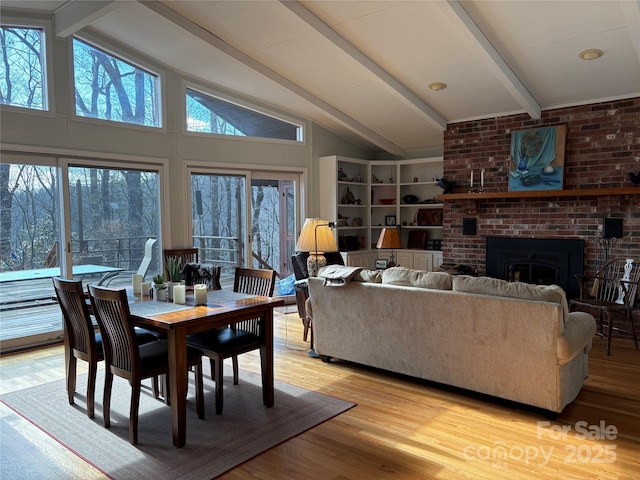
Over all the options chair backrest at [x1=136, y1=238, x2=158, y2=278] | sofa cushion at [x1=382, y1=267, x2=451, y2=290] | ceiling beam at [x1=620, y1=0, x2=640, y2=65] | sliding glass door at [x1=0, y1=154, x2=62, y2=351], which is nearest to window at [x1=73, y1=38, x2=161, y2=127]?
sliding glass door at [x1=0, y1=154, x2=62, y2=351]

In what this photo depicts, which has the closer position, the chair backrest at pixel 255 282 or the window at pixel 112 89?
the chair backrest at pixel 255 282

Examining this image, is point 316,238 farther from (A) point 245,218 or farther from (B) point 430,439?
(A) point 245,218

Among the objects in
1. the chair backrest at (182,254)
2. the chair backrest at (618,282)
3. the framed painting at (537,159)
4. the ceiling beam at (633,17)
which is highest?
the ceiling beam at (633,17)

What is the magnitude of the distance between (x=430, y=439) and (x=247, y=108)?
5.03 m

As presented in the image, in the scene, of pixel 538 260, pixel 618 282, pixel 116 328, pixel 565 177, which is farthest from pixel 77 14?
pixel 618 282

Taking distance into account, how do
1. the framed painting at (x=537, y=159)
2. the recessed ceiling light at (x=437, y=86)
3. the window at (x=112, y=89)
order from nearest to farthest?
the window at (x=112, y=89) → the recessed ceiling light at (x=437, y=86) → the framed painting at (x=537, y=159)

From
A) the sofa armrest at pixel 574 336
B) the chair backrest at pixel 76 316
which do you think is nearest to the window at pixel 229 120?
the chair backrest at pixel 76 316

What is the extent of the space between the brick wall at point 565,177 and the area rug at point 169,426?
142 inches

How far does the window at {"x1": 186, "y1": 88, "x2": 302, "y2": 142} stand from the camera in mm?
6047

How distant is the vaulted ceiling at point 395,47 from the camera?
3.99 meters

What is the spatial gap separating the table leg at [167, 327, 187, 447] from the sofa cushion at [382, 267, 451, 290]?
1658mm

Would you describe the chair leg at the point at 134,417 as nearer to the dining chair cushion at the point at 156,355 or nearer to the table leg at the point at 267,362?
the dining chair cushion at the point at 156,355

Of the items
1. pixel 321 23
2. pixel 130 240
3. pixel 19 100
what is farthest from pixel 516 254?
pixel 19 100

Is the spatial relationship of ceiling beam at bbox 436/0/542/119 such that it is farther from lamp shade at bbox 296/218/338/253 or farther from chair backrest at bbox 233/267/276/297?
chair backrest at bbox 233/267/276/297
